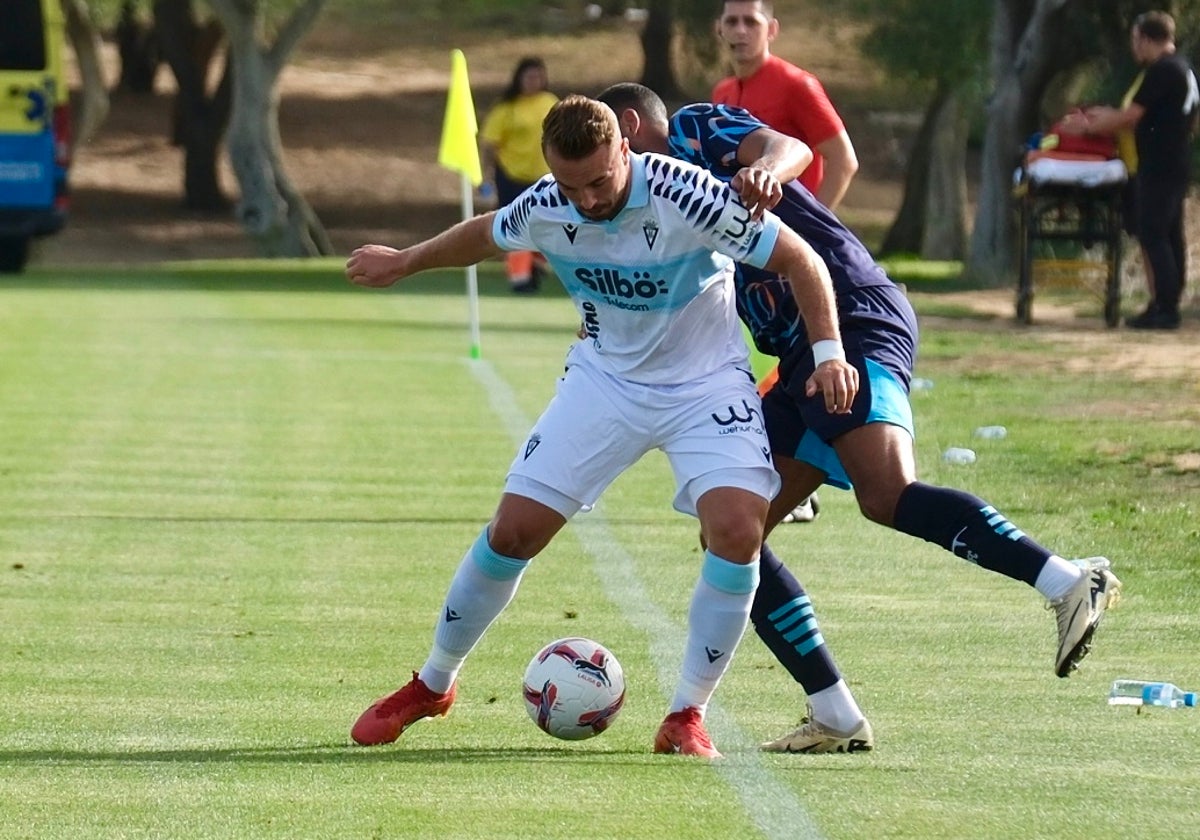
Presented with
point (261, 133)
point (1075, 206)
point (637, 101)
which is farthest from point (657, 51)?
point (637, 101)

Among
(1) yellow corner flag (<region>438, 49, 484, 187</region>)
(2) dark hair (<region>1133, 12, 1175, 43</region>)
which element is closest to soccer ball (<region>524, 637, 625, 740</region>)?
(1) yellow corner flag (<region>438, 49, 484, 187</region>)

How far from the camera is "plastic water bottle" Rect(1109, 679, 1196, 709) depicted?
6621 millimetres

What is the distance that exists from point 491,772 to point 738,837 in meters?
0.95

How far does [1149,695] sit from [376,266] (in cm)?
250

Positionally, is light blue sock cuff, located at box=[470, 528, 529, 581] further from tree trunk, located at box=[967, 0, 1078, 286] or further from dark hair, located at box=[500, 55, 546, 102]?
tree trunk, located at box=[967, 0, 1078, 286]

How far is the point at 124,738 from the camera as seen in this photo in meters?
6.27

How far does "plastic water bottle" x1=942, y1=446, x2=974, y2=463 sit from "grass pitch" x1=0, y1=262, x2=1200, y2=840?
13cm

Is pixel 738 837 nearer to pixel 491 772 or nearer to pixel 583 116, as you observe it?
pixel 491 772

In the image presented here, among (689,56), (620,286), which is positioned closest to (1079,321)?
(620,286)

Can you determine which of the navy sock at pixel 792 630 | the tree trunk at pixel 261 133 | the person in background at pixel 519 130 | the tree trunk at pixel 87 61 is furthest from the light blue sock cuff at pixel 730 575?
the tree trunk at pixel 87 61

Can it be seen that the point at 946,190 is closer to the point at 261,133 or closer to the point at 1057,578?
the point at 261,133

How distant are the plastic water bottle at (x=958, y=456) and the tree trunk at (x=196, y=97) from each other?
31.7 metres

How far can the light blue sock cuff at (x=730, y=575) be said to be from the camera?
5.98m

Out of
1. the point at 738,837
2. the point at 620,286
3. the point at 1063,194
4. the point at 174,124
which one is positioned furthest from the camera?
the point at 174,124
